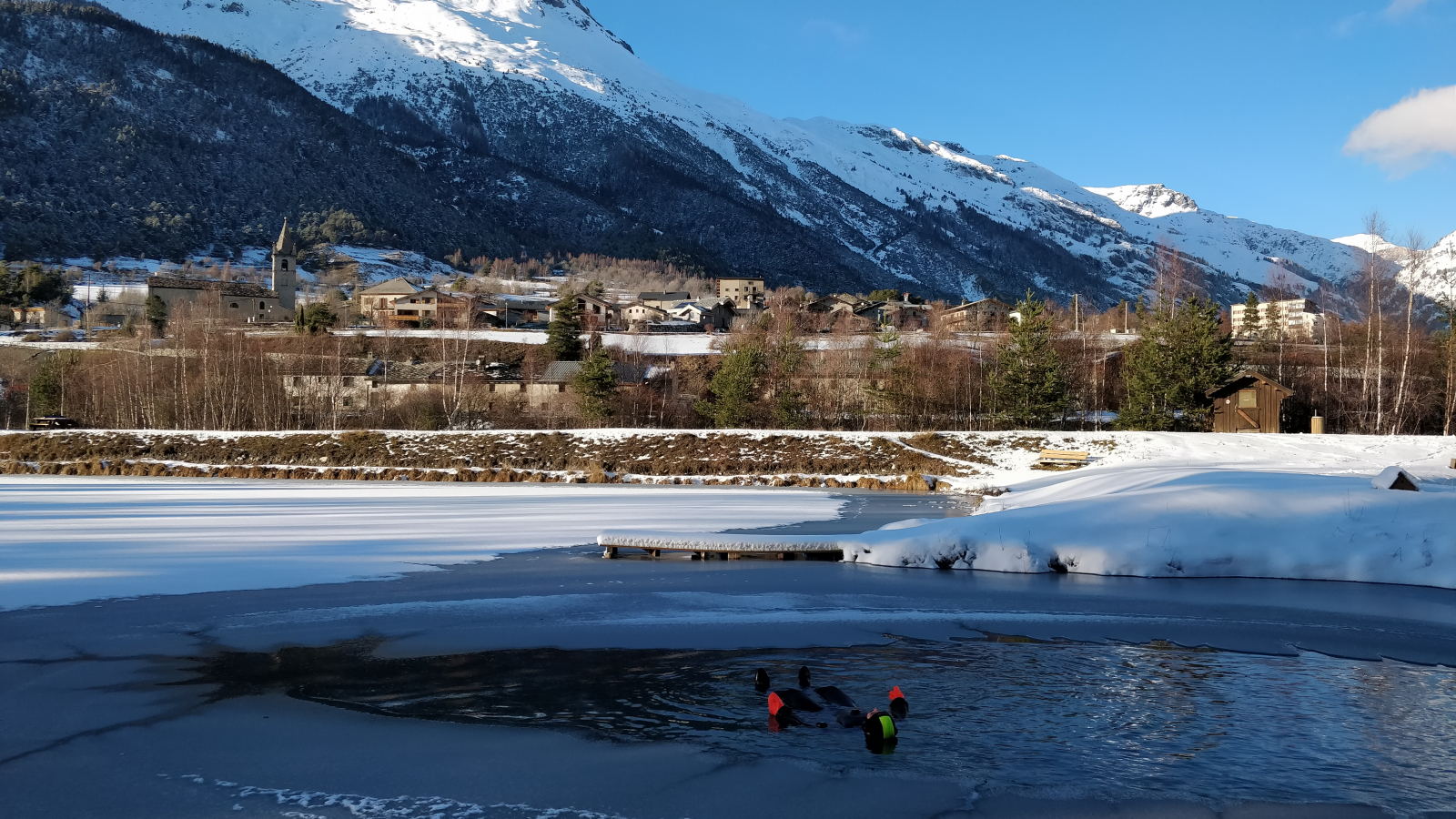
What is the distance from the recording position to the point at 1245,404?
1861 inches

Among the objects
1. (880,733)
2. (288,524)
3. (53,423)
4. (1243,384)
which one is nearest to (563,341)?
(53,423)

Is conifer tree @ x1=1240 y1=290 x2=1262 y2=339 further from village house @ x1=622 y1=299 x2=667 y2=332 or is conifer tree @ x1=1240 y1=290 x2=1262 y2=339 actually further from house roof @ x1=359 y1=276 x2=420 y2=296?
house roof @ x1=359 y1=276 x2=420 y2=296

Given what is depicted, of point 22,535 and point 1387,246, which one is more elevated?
point 1387,246

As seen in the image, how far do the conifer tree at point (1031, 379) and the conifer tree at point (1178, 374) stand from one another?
3634mm

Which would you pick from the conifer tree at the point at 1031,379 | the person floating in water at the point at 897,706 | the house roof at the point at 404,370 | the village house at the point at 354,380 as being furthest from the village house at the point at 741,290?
the person floating in water at the point at 897,706

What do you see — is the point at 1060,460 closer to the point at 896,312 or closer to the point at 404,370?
the point at 404,370

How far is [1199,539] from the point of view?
17.0 meters

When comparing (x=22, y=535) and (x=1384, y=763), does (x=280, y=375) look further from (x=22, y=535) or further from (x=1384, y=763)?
(x=1384, y=763)

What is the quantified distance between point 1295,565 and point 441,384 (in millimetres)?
53971

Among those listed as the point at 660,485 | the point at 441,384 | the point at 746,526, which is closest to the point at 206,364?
the point at 441,384

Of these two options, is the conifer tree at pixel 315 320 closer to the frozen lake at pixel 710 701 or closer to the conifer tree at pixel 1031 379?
the conifer tree at pixel 1031 379

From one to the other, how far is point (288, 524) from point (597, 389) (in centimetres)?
2971

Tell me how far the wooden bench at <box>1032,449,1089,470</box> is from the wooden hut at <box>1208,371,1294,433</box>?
45.2 ft

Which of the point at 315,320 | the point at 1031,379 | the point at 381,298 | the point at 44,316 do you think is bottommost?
the point at 1031,379
